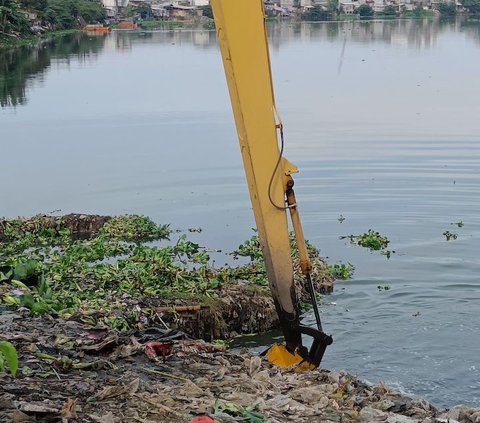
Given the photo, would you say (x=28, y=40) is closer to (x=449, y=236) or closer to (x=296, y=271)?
(x=449, y=236)

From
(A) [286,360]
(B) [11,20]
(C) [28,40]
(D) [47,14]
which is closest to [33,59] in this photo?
(B) [11,20]

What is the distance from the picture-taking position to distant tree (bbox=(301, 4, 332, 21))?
10350 centimetres

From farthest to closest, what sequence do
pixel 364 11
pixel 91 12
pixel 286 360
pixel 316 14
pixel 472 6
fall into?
pixel 472 6, pixel 316 14, pixel 364 11, pixel 91 12, pixel 286 360

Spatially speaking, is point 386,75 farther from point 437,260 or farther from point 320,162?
point 437,260

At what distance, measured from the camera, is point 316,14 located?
104 m

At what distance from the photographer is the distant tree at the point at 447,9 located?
342ft

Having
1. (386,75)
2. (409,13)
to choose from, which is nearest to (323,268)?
(386,75)

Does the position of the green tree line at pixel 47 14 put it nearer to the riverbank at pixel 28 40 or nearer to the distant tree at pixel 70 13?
the distant tree at pixel 70 13

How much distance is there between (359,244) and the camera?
12.6 meters

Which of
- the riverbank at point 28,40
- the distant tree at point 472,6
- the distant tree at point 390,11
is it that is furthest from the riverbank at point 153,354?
the distant tree at point 472,6

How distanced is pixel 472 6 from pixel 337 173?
94227mm

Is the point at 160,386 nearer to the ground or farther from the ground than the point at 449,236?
farther from the ground

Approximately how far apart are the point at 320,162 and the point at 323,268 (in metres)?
7.72

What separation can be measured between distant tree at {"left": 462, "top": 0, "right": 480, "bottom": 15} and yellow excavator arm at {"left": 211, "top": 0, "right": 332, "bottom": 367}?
103609mm
